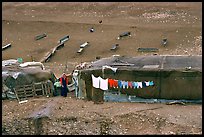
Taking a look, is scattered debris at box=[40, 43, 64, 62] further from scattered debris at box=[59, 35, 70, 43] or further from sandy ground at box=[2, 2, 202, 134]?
scattered debris at box=[59, 35, 70, 43]

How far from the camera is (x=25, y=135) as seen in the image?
1436 cm

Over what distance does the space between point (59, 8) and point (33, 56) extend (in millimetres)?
9411

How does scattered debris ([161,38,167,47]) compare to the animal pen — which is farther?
scattered debris ([161,38,167,47])

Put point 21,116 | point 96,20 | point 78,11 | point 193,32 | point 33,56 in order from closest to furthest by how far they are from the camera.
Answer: point 21,116 → point 33,56 → point 193,32 → point 96,20 → point 78,11

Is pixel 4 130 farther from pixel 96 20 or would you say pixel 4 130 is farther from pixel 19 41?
pixel 96 20

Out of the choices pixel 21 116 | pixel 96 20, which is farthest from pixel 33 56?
pixel 21 116

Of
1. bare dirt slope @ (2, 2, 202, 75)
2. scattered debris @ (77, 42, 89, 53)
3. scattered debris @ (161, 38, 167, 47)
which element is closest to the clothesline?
bare dirt slope @ (2, 2, 202, 75)

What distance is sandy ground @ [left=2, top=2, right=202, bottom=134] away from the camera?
14398 millimetres

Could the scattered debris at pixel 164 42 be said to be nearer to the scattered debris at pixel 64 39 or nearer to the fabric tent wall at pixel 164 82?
the scattered debris at pixel 64 39

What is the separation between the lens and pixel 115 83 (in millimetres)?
16031

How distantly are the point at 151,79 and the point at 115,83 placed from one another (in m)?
1.37

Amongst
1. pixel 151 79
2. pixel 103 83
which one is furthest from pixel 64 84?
pixel 151 79

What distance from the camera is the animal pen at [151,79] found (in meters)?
15.5

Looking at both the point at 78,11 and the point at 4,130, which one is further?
the point at 78,11
